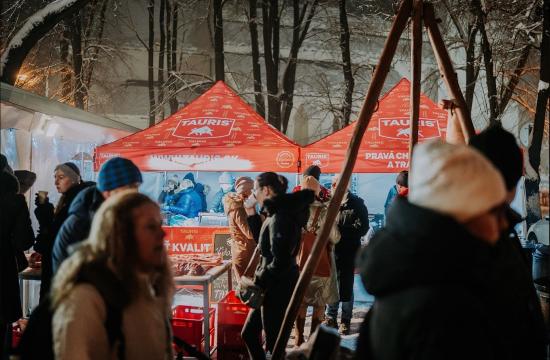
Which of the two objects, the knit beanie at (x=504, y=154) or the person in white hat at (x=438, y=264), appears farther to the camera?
the knit beanie at (x=504, y=154)

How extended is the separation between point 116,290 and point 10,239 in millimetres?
3354

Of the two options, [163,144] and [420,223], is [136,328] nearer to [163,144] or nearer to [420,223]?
[420,223]

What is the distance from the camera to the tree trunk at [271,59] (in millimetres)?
18281

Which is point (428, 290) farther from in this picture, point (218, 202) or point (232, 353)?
point (218, 202)

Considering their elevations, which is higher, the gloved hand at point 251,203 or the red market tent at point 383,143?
the red market tent at point 383,143

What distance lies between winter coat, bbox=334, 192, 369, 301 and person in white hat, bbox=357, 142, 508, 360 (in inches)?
203

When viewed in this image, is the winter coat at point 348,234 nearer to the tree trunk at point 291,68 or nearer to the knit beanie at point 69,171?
the knit beanie at point 69,171

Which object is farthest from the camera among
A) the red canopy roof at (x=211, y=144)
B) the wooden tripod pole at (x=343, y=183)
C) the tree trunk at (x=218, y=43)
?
the tree trunk at (x=218, y=43)

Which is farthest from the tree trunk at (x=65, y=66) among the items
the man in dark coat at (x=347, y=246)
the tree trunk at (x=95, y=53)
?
the man in dark coat at (x=347, y=246)

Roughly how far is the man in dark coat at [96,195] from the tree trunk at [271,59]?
1457 centimetres

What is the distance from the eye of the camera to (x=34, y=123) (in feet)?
27.5

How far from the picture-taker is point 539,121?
12.0 m

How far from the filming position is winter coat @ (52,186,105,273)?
326 cm

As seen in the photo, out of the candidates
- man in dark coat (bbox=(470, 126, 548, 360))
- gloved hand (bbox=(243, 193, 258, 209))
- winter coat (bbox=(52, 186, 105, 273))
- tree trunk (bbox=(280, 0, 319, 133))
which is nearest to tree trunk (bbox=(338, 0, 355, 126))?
tree trunk (bbox=(280, 0, 319, 133))
